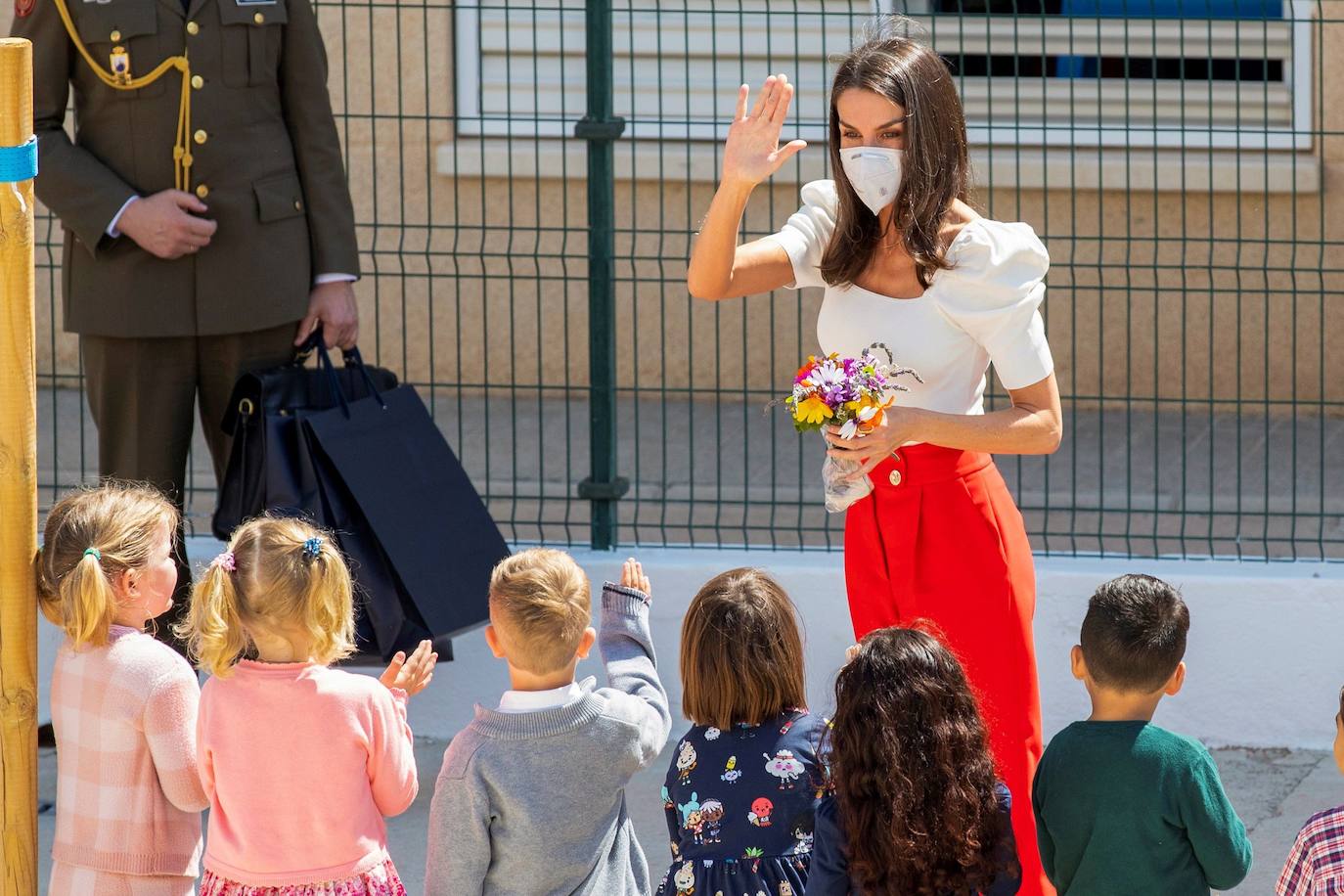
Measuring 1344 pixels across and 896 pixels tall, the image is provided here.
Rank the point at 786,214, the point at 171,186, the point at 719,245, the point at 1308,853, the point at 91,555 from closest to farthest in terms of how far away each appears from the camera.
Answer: the point at 1308,853 < the point at 91,555 < the point at 719,245 < the point at 171,186 < the point at 786,214

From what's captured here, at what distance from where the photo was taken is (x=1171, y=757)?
2824 mm

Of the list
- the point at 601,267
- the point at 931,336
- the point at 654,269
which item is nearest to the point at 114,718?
the point at 931,336

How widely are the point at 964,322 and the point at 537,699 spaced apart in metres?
0.96

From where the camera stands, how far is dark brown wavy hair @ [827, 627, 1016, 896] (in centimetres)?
271

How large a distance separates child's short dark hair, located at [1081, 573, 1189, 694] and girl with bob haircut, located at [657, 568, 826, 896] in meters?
0.45

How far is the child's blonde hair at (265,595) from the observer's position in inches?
122

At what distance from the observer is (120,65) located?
433 centimetres

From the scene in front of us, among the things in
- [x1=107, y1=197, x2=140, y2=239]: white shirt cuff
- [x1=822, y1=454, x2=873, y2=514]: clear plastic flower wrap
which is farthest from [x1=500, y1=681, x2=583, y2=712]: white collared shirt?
[x1=107, y1=197, x2=140, y2=239]: white shirt cuff

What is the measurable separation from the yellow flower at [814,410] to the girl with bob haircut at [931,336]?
0.07 m

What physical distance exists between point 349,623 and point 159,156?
166cm

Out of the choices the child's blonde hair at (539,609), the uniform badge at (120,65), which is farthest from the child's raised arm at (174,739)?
the uniform badge at (120,65)

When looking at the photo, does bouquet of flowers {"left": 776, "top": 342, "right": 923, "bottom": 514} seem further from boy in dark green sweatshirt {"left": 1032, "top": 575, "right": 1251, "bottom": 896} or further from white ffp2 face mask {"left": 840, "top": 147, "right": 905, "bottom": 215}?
boy in dark green sweatshirt {"left": 1032, "top": 575, "right": 1251, "bottom": 896}

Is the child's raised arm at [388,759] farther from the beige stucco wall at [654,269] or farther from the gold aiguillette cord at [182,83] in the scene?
the beige stucco wall at [654,269]

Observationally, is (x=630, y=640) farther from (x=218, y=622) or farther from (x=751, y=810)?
(x=218, y=622)
